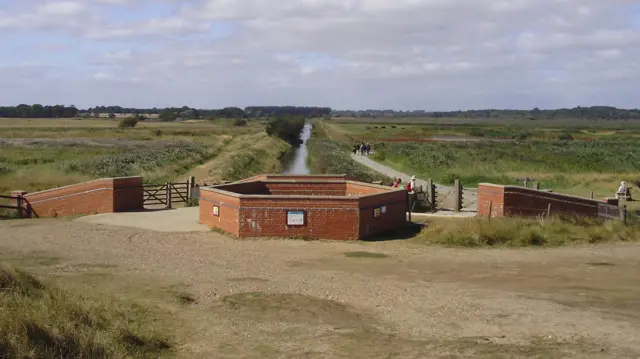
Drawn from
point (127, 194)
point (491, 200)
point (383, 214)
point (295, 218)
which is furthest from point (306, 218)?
point (127, 194)

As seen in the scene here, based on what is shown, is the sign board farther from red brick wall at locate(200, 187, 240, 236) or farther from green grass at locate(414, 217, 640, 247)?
green grass at locate(414, 217, 640, 247)

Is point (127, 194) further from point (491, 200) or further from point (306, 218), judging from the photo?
point (491, 200)

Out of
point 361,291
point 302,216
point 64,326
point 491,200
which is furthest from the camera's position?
point 491,200

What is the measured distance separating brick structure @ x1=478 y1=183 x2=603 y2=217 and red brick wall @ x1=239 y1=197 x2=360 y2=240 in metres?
5.20

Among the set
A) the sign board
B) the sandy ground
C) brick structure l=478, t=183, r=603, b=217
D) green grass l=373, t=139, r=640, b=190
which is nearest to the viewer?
the sign board

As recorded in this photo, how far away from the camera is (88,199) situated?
77.3 feet

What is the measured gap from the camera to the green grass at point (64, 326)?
7457mm

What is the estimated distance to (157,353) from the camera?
29.0 feet

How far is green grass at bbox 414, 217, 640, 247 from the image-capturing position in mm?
18766

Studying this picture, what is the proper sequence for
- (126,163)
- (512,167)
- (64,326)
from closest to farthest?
(64,326), (512,167), (126,163)

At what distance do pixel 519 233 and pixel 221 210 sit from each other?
27.1 ft

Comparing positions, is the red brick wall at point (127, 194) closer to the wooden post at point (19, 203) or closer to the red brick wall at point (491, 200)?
the wooden post at point (19, 203)

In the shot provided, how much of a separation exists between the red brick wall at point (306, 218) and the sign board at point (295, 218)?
0.30ft

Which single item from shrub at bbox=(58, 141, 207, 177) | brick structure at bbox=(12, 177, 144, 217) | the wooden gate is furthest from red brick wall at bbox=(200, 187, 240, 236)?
shrub at bbox=(58, 141, 207, 177)
